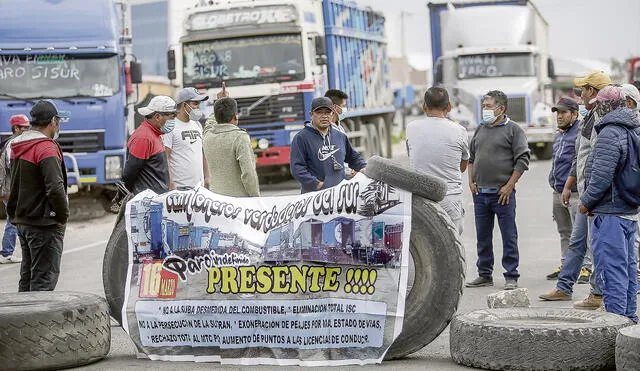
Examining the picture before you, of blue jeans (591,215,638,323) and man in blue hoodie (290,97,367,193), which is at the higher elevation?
man in blue hoodie (290,97,367,193)

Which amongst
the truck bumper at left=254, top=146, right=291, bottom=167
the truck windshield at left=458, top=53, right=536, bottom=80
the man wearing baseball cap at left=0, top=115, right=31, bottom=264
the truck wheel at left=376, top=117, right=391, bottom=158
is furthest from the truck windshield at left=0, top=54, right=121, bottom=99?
the truck windshield at left=458, top=53, right=536, bottom=80

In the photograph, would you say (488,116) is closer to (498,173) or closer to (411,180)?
(498,173)

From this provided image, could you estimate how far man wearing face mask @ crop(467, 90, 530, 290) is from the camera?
11000 millimetres

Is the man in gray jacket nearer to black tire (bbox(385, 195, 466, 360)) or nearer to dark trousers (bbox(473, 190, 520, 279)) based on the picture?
dark trousers (bbox(473, 190, 520, 279))

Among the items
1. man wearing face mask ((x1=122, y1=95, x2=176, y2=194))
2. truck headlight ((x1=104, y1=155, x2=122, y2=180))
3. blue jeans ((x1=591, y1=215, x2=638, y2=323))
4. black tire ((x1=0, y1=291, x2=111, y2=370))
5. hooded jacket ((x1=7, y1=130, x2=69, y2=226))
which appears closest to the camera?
black tire ((x1=0, y1=291, x2=111, y2=370))

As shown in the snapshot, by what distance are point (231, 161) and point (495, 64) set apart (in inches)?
912

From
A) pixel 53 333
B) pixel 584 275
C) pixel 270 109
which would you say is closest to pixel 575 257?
pixel 584 275

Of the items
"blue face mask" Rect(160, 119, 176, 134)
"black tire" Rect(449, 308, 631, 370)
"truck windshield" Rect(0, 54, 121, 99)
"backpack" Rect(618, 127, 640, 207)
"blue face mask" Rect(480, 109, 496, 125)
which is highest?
"truck windshield" Rect(0, 54, 121, 99)

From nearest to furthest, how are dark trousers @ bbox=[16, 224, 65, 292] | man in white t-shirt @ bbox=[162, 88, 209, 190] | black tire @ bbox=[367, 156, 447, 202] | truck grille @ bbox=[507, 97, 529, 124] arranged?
1. black tire @ bbox=[367, 156, 447, 202]
2. dark trousers @ bbox=[16, 224, 65, 292]
3. man in white t-shirt @ bbox=[162, 88, 209, 190]
4. truck grille @ bbox=[507, 97, 529, 124]

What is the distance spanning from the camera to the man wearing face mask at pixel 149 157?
9.53 m

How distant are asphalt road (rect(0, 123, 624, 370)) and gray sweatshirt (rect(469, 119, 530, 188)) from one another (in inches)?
39.4

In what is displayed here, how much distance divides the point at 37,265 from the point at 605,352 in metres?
4.08

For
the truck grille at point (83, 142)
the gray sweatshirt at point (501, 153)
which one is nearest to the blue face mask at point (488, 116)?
the gray sweatshirt at point (501, 153)

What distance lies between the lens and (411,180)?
24.8ft
